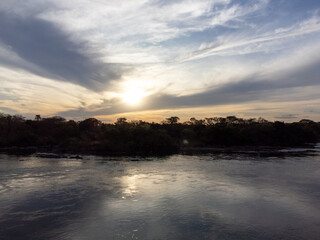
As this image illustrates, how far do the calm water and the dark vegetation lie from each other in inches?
1436

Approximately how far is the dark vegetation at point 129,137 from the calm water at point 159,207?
3646 cm

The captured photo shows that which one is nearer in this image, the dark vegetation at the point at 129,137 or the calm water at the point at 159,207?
the calm water at the point at 159,207

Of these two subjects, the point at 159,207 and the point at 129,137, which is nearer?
the point at 159,207

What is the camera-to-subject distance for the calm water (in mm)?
13906

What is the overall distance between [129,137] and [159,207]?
5359 cm

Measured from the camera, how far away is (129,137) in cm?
7088

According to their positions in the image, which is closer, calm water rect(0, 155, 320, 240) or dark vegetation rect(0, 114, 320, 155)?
calm water rect(0, 155, 320, 240)

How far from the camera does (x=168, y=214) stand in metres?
16.6

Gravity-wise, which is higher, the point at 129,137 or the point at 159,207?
the point at 129,137

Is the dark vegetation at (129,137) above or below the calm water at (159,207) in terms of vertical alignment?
above

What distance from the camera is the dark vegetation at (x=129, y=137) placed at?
6806 centimetres

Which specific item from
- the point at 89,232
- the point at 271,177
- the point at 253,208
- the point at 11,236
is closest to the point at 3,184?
the point at 11,236

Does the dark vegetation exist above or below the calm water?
above

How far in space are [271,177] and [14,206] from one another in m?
26.3
